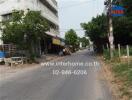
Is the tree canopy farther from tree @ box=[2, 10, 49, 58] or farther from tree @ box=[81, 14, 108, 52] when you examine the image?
tree @ box=[2, 10, 49, 58]

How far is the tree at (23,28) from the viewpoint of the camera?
40844mm

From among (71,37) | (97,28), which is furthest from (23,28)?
(71,37)

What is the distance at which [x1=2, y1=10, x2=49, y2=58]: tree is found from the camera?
134ft

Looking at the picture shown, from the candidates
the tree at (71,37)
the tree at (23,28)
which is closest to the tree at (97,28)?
the tree at (23,28)

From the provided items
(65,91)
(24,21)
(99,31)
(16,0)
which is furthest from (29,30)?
(99,31)

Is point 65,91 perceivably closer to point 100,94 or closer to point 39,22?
point 100,94

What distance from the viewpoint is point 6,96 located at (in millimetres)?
14203

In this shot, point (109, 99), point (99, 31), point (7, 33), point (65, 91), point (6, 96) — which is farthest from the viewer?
point (99, 31)

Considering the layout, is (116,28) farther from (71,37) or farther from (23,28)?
(71,37)

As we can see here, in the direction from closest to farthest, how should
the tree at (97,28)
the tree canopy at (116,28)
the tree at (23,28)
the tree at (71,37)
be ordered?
the tree at (23,28)
the tree canopy at (116,28)
the tree at (97,28)
the tree at (71,37)

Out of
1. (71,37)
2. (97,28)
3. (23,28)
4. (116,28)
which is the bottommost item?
(23,28)

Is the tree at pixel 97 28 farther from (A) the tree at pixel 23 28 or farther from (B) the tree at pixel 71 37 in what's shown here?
(B) the tree at pixel 71 37

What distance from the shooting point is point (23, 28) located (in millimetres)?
40688

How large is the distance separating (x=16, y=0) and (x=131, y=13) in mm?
17393
